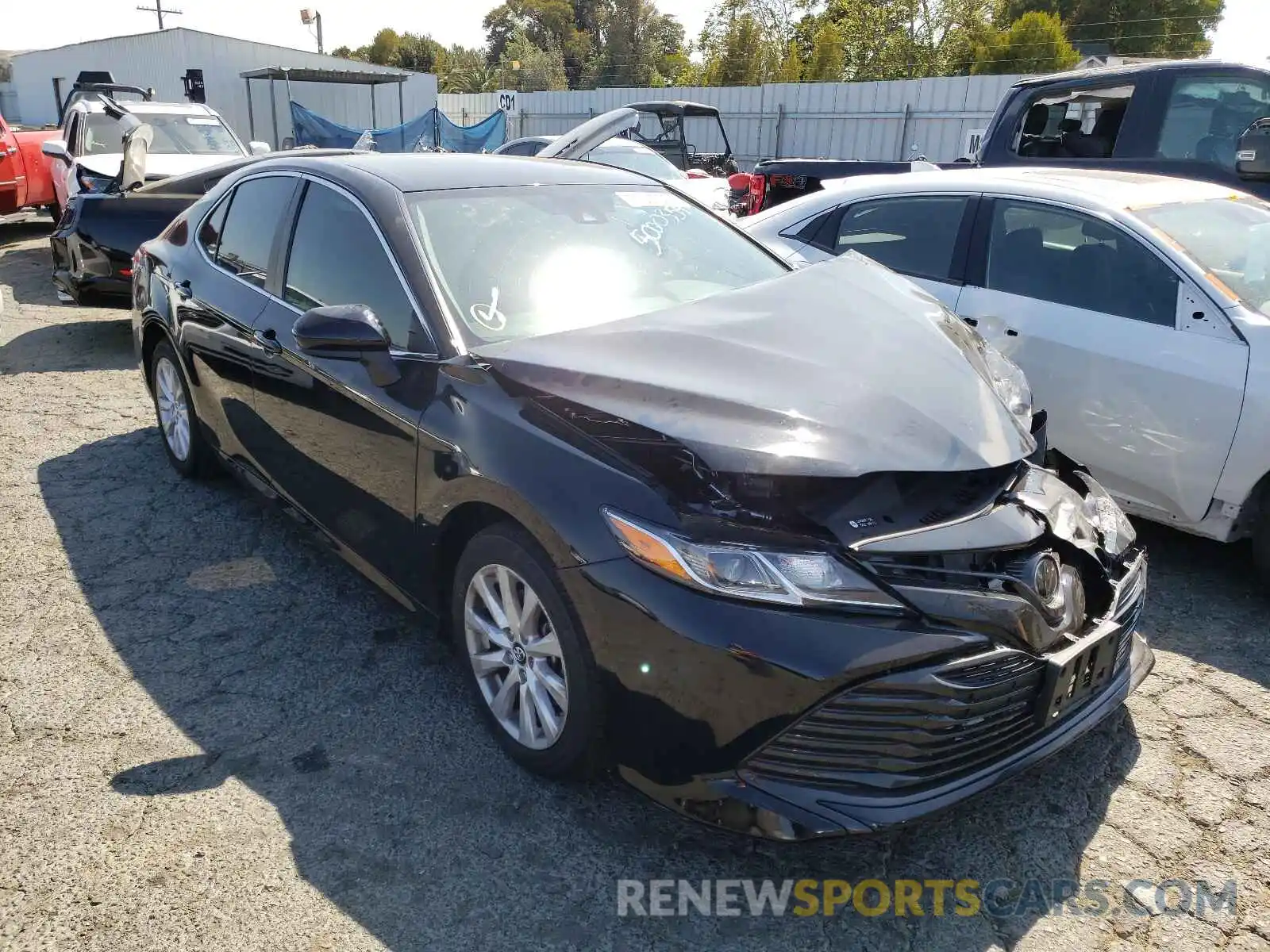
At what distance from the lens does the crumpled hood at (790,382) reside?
2.30 meters

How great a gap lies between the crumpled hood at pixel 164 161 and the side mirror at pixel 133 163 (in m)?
2.39

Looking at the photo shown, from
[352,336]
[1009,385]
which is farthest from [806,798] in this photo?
[352,336]

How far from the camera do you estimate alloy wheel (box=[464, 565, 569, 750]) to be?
2512 millimetres

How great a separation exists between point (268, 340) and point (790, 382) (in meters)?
2.09

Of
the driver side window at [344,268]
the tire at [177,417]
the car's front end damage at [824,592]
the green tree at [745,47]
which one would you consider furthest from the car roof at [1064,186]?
the green tree at [745,47]

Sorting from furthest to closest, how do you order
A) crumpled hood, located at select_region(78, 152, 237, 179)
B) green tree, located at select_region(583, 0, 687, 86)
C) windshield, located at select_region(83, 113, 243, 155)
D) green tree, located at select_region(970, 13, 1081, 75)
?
1. green tree, located at select_region(583, 0, 687, 86)
2. green tree, located at select_region(970, 13, 1081, 75)
3. windshield, located at select_region(83, 113, 243, 155)
4. crumpled hood, located at select_region(78, 152, 237, 179)

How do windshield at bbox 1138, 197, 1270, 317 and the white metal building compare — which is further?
the white metal building

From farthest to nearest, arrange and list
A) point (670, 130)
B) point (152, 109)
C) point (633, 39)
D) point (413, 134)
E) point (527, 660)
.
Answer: point (633, 39) → point (413, 134) → point (670, 130) → point (152, 109) → point (527, 660)

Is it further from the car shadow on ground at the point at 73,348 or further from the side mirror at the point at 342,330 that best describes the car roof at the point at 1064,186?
the car shadow on ground at the point at 73,348

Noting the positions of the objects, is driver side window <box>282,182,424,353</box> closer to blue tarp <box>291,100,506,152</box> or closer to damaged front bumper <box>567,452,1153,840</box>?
damaged front bumper <box>567,452,1153,840</box>

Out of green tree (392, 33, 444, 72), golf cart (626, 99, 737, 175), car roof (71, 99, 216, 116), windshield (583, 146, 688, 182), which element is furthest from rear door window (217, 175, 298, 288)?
green tree (392, 33, 444, 72)

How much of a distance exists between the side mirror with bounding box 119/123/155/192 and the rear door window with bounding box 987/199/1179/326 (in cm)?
671

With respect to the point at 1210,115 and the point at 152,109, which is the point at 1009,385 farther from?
the point at 152,109

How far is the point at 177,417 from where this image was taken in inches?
188
